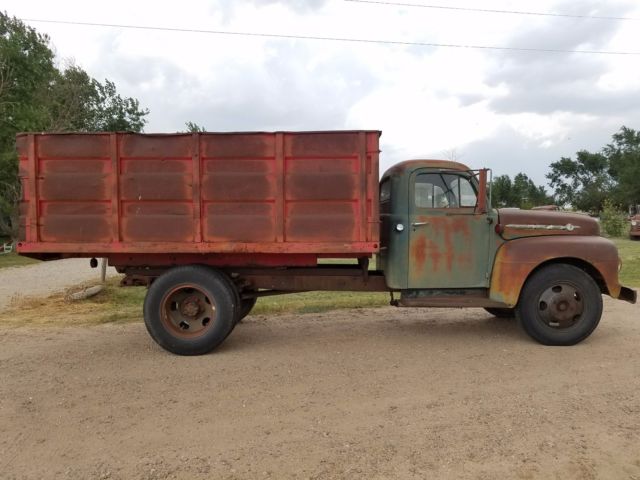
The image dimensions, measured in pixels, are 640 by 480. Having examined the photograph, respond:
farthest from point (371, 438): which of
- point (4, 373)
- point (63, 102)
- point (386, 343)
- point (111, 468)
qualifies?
point (63, 102)

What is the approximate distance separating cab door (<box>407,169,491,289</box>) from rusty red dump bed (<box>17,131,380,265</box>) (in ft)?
2.35

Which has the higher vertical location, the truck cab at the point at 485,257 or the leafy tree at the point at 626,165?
the leafy tree at the point at 626,165

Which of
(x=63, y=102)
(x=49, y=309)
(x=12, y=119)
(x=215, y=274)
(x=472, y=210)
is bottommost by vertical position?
(x=49, y=309)

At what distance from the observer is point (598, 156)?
284ft

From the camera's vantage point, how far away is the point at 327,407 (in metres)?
4.08

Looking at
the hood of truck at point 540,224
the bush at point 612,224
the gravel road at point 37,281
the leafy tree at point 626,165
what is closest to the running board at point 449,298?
the hood of truck at point 540,224

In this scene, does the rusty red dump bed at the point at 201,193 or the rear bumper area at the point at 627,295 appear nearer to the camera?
the rusty red dump bed at the point at 201,193

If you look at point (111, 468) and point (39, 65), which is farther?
point (39, 65)

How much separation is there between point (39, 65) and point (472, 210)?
30.5 metres

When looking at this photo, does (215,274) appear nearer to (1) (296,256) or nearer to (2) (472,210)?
(1) (296,256)

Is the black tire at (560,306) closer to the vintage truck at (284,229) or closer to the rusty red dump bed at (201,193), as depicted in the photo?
the vintage truck at (284,229)

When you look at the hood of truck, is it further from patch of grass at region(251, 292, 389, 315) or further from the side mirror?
patch of grass at region(251, 292, 389, 315)

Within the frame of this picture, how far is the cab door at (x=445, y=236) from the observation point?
5840 millimetres

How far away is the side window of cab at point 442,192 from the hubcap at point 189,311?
2640mm
